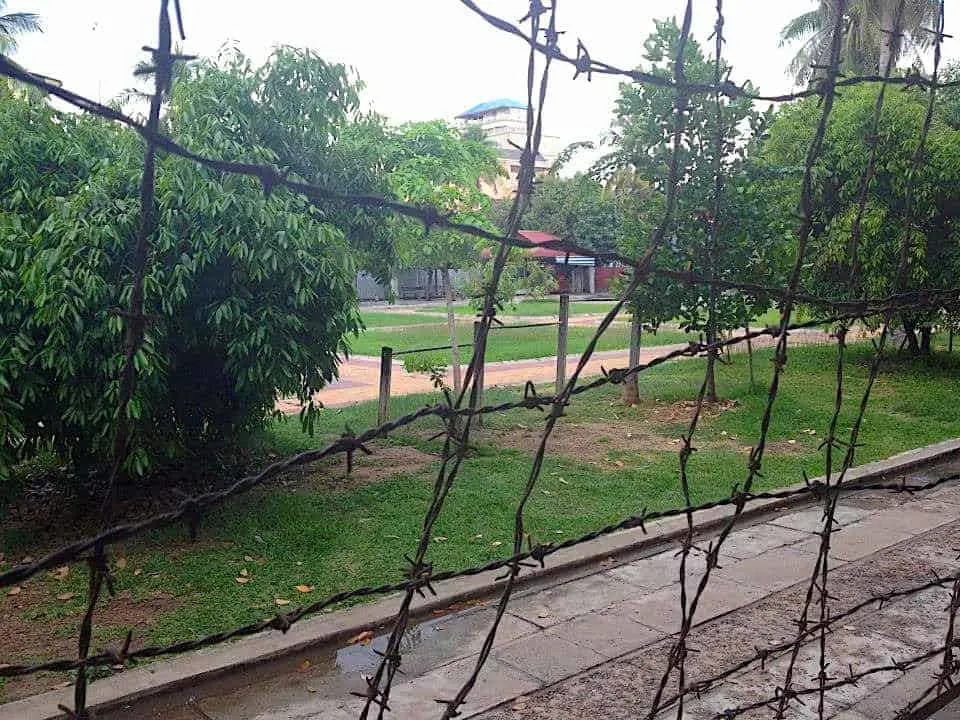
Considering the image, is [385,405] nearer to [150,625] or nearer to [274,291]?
[274,291]

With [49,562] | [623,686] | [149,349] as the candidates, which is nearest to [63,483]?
[149,349]

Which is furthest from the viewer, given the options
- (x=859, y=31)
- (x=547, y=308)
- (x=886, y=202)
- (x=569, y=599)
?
(x=547, y=308)

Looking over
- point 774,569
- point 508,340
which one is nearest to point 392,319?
point 508,340

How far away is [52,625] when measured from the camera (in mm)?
4012

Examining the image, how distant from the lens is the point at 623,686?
11.4 feet

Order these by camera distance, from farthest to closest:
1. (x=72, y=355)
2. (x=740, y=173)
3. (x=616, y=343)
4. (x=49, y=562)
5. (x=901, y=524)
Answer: (x=616, y=343) < (x=740, y=173) < (x=901, y=524) < (x=72, y=355) < (x=49, y=562)

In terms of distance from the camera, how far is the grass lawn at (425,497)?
4324 mm

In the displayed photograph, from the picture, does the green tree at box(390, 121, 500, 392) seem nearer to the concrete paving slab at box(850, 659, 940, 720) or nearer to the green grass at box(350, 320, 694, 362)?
the concrete paving slab at box(850, 659, 940, 720)

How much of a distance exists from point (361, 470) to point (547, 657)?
3208mm

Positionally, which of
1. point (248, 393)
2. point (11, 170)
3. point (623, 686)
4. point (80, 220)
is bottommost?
point (623, 686)

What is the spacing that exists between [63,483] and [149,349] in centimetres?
188

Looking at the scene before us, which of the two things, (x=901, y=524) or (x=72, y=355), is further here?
(x=901, y=524)

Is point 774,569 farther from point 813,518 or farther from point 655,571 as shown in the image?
point 813,518

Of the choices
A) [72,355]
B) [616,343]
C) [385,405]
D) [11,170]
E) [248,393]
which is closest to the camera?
[72,355]
